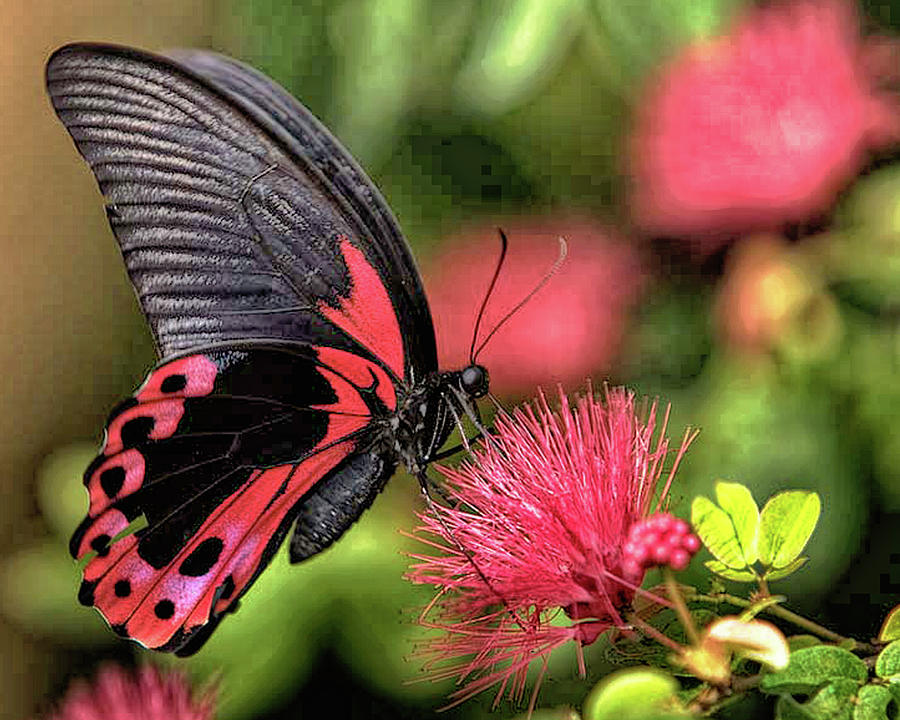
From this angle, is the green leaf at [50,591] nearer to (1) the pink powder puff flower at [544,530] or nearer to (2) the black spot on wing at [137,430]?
(2) the black spot on wing at [137,430]

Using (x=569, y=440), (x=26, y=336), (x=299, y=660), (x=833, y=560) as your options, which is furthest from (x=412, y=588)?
(x=26, y=336)

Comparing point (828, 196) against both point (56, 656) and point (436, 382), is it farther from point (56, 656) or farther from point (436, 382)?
point (56, 656)

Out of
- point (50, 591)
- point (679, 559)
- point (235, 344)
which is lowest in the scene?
point (50, 591)

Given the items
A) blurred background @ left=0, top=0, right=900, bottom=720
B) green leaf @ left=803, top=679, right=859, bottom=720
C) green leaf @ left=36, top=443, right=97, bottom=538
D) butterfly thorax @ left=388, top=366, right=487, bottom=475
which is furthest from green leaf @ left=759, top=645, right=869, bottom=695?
green leaf @ left=36, top=443, right=97, bottom=538

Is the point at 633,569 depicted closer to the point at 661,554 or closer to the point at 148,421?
the point at 661,554

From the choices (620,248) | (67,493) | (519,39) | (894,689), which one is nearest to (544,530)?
(894,689)

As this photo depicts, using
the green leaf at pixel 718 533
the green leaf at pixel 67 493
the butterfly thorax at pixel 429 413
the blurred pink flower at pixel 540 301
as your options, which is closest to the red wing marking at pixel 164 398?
the butterfly thorax at pixel 429 413

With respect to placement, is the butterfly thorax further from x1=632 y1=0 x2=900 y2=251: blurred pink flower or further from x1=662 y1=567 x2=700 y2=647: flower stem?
x1=632 y1=0 x2=900 y2=251: blurred pink flower

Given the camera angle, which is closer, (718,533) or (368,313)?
(718,533)
